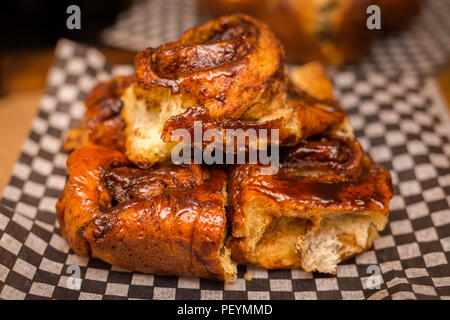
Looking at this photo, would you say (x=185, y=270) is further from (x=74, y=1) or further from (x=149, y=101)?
(x=74, y=1)

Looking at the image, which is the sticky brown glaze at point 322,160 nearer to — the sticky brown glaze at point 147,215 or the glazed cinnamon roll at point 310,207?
the glazed cinnamon roll at point 310,207

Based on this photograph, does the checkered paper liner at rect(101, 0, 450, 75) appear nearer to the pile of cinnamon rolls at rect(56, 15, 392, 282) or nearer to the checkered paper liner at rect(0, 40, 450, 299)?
the checkered paper liner at rect(0, 40, 450, 299)

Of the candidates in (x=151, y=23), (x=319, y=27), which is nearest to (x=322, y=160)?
(x=319, y=27)

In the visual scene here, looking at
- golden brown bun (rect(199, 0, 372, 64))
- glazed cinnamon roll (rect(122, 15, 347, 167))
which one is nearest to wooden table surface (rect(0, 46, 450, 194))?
golden brown bun (rect(199, 0, 372, 64))

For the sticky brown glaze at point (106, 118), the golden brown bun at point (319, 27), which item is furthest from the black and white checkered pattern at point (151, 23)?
the sticky brown glaze at point (106, 118)

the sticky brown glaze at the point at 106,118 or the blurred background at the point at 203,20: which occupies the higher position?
the sticky brown glaze at the point at 106,118
